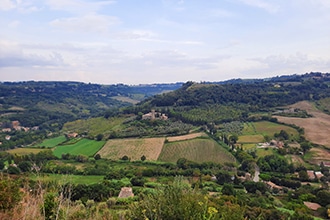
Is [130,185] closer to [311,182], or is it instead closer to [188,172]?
[188,172]

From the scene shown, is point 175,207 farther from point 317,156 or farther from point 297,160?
point 317,156

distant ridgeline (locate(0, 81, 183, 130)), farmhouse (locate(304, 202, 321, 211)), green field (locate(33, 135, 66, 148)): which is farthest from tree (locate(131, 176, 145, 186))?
distant ridgeline (locate(0, 81, 183, 130))

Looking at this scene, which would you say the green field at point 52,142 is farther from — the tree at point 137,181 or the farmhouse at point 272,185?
the farmhouse at point 272,185

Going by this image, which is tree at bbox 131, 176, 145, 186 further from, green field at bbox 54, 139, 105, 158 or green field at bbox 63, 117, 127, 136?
green field at bbox 63, 117, 127, 136

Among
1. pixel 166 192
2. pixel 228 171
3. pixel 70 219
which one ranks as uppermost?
pixel 166 192

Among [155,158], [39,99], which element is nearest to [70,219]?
[155,158]

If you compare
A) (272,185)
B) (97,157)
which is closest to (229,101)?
(97,157)
